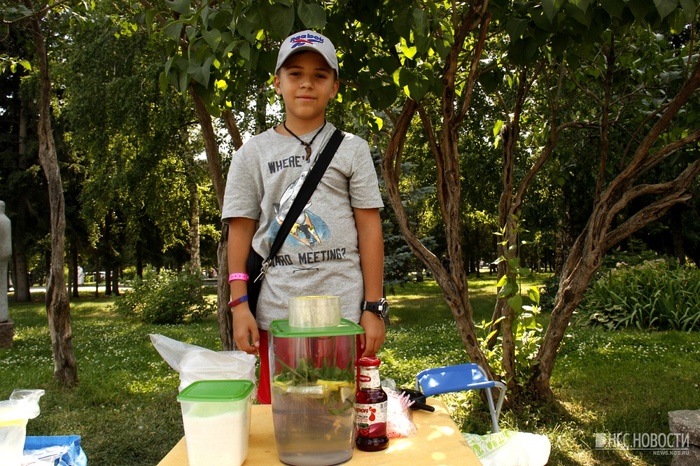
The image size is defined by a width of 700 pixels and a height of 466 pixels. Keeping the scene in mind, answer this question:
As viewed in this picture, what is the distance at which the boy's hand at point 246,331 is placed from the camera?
201 centimetres

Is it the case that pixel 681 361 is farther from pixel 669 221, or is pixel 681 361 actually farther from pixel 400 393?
pixel 669 221

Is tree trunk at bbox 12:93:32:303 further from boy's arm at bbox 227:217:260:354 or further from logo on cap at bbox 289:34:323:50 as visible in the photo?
logo on cap at bbox 289:34:323:50

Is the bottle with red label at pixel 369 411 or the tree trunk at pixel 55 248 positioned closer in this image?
the bottle with red label at pixel 369 411

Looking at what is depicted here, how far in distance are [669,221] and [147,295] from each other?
13.5 meters

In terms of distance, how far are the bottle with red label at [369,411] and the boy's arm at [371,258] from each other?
42cm

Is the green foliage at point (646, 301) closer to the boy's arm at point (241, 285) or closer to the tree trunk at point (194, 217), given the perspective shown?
the boy's arm at point (241, 285)

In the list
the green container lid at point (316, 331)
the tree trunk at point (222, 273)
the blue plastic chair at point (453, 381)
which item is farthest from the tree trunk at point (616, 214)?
the green container lid at point (316, 331)

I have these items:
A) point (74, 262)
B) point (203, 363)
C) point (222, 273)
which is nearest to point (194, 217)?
point (74, 262)

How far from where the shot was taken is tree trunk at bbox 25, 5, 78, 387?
17.1 ft

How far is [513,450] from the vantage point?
2475 millimetres

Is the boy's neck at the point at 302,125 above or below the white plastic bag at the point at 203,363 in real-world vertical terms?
above

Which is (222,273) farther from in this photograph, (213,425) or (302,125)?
(213,425)

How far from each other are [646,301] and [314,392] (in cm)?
893

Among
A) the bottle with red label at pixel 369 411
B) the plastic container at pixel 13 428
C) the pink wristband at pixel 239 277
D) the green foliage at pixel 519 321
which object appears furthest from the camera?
the green foliage at pixel 519 321
